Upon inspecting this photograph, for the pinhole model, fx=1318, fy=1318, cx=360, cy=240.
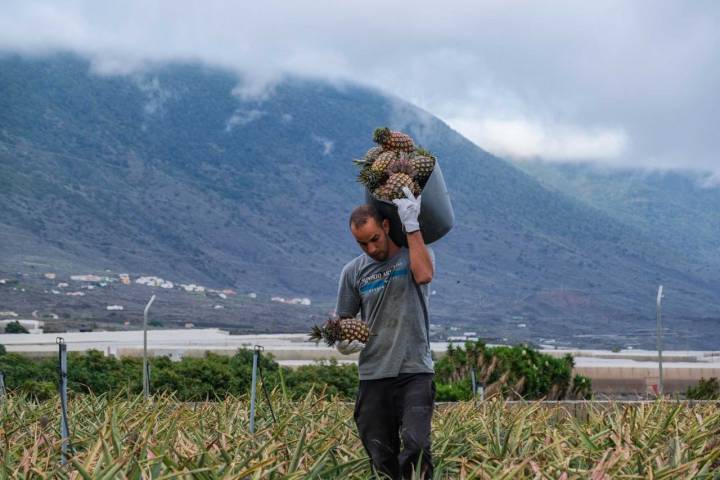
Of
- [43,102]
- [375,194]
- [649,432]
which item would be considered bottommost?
[649,432]

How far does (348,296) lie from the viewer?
22.5 ft

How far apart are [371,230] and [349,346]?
590 millimetres

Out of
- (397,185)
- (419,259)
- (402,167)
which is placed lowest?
(419,259)

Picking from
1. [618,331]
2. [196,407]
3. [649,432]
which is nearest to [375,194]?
[649,432]

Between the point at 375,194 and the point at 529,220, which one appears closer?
the point at 375,194

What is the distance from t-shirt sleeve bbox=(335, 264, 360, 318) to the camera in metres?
6.82

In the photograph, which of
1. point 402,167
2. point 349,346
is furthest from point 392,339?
point 402,167

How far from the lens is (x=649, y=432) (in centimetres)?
815

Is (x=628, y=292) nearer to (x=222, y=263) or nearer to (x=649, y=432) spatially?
(x=222, y=263)

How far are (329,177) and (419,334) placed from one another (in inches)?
7500

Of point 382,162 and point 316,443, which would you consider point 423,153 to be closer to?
point 382,162

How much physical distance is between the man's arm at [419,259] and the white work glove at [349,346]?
1.41 feet

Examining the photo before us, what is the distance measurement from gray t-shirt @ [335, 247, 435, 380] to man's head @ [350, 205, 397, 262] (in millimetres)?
84

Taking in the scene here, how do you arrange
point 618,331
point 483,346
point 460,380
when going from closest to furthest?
point 460,380
point 483,346
point 618,331
